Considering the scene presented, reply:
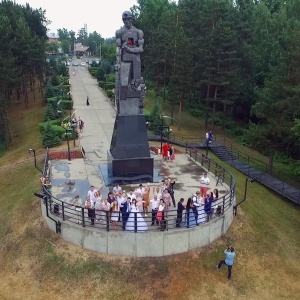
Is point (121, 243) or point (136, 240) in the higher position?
point (136, 240)

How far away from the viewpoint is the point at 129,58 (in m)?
19.0

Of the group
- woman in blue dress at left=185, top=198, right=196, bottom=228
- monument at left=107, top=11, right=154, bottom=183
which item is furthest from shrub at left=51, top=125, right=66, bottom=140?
woman in blue dress at left=185, top=198, right=196, bottom=228

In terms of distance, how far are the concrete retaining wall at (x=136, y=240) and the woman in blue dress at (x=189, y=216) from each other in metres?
0.21

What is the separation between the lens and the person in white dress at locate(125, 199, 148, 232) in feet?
47.8

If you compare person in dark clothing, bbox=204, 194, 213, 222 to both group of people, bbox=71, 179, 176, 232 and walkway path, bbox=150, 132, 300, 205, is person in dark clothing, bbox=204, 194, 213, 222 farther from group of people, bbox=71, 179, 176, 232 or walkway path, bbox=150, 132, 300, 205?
walkway path, bbox=150, 132, 300, 205

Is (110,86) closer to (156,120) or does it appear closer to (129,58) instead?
(156,120)

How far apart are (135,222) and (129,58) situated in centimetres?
868

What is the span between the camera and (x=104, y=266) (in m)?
14.4

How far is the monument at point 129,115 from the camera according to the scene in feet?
62.1

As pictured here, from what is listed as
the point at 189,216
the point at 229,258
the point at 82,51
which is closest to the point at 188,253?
the point at 189,216

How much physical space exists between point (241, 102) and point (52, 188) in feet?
102

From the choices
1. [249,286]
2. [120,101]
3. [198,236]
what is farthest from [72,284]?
[120,101]

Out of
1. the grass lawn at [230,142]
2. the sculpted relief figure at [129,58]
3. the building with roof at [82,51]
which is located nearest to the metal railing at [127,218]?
the sculpted relief figure at [129,58]

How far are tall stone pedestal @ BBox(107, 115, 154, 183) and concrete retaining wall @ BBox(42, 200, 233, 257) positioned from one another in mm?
5081
